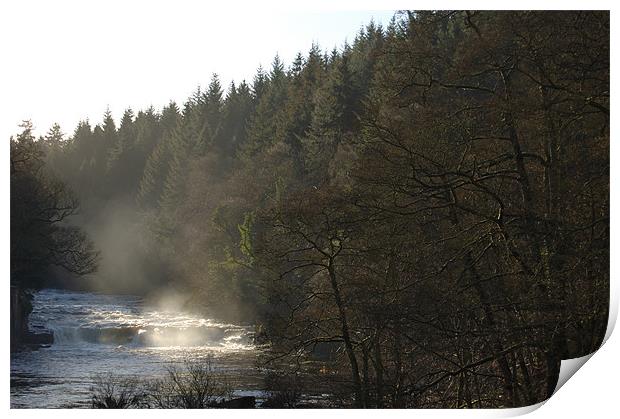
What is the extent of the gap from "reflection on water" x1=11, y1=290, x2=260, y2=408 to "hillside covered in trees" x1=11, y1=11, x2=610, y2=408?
33 cm

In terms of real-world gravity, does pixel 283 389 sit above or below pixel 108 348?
below

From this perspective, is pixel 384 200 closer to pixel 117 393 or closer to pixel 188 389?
pixel 188 389

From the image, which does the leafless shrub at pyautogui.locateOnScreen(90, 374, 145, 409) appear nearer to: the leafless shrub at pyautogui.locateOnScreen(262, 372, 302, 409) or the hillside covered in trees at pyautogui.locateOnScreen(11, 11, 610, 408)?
the hillside covered in trees at pyautogui.locateOnScreen(11, 11, 610, 408)

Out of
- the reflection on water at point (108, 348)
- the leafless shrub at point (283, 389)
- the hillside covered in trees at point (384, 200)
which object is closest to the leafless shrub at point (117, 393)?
the reflection on water at point (108, 348)

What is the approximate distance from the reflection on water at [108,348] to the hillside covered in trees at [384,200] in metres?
0.33

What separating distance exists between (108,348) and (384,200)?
3.52 m

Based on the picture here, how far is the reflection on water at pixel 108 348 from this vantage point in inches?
445

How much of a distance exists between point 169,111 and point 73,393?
320cm

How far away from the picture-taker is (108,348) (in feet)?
40.5

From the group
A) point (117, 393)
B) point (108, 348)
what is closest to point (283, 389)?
point (117, 393)

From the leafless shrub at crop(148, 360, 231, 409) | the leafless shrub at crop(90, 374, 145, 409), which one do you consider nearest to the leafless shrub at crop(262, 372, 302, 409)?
the leafless shrub at crop(148, 360, 231, 409)

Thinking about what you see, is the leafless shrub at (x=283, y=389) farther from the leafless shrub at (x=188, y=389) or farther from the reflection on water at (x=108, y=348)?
the leafless shrub at (x=188, y=389)

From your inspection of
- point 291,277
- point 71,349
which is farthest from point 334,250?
point 71,349

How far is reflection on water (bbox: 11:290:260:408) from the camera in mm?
11312
